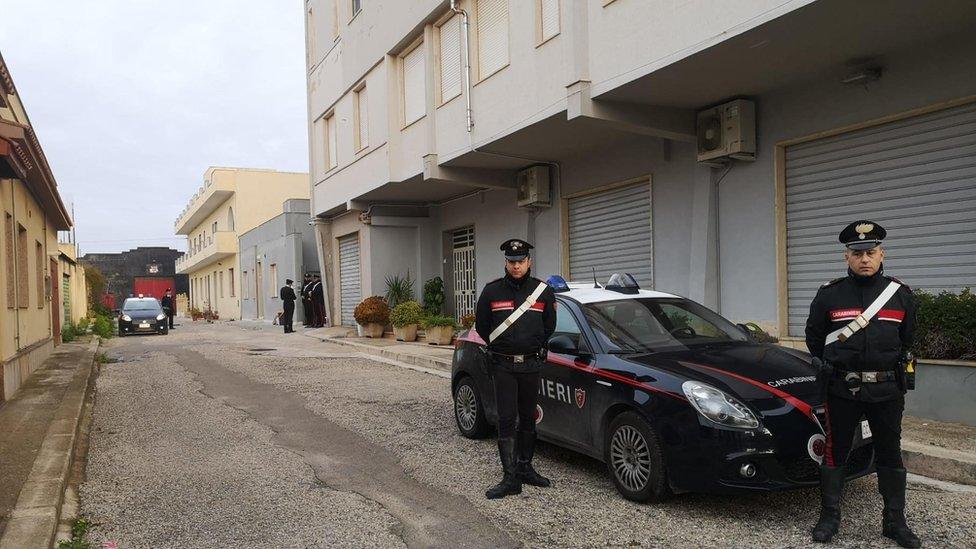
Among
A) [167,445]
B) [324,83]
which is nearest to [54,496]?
[167,445]

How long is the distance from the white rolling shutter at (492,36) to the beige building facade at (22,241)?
7.22 meters

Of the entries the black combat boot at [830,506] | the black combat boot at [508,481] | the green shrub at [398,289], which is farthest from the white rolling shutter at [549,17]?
the green shrub at [398,289]

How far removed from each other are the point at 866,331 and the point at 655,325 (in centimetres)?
202

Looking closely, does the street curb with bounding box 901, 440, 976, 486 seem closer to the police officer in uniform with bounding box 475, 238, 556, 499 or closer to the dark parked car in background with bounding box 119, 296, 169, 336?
the police officer in uniform with bounding box 475, 238, 556, 499

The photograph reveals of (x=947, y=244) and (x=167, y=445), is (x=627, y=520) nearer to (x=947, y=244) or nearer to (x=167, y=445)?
(x=167, y=445)

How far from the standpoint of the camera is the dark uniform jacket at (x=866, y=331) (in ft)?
14.0

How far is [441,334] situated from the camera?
16531mm

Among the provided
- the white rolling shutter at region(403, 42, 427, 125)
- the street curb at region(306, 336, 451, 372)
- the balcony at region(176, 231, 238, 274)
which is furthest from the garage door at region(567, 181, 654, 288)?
the balcony at region(176, 231, 238, 274)

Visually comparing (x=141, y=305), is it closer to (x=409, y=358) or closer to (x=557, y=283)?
(x=409, y=358)

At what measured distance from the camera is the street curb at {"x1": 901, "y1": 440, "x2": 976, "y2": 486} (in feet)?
18.3

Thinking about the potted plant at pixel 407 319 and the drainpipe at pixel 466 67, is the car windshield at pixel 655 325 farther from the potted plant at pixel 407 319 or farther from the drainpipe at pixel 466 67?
the potted plant at pixel 407 319

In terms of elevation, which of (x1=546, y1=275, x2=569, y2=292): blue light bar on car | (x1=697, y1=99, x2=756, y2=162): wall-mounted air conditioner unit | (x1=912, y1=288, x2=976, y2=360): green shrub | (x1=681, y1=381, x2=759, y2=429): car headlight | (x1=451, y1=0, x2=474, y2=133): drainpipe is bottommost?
(x1=681, y1=381, x2=759, y2=429): car headlight

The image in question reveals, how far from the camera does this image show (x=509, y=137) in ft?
41.3

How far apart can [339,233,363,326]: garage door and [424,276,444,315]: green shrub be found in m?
2.63
